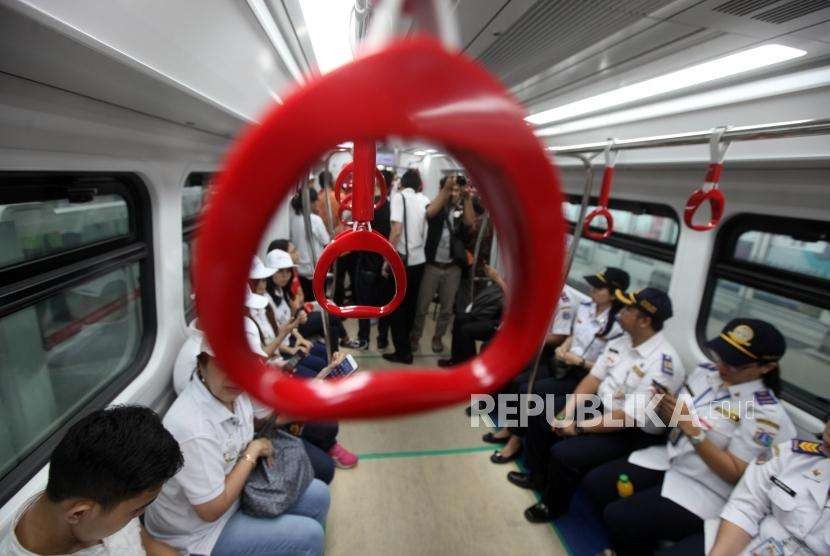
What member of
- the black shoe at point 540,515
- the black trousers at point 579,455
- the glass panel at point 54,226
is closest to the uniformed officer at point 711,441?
the black trousers at point 579,455

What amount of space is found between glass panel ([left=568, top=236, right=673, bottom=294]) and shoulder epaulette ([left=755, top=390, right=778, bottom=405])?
1.34 m

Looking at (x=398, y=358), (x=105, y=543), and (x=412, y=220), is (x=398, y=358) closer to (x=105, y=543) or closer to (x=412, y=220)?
(x=412, y=220)

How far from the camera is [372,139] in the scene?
0.24 metres

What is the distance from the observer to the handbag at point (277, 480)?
1.65m

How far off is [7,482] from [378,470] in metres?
1.89

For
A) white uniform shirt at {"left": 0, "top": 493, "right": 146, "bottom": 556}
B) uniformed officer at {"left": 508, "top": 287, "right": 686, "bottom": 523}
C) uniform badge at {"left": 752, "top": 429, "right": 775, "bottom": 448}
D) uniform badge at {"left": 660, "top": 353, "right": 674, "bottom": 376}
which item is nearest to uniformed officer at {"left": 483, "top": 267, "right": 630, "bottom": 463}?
uniformed officer at {"left": 508, "top": 287, "right": 686, "bottom": 523}

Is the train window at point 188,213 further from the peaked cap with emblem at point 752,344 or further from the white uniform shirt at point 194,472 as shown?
the peaked cap with emblem at point 752,344

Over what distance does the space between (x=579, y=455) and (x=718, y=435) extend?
718 mm

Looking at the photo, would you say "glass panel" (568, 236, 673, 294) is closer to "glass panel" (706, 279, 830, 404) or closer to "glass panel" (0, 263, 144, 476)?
"glass panel" (706, 279, 830, 404)

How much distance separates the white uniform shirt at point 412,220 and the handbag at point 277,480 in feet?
6.97

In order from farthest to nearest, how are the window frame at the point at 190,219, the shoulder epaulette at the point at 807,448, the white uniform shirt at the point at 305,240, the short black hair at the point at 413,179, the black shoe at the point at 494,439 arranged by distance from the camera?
the white uniform shirt at the point at 305,240 < the short black hair at the point at 413,179 < the black shoe at the point at 494,439 < the window frame at the point at 190,219 < the shoulder epaulette at the point at 807,448

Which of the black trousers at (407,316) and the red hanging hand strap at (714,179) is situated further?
the black trousers at (407,316)

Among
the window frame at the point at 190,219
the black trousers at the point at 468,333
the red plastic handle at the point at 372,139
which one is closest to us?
the red plastic handle at the point at 372,139

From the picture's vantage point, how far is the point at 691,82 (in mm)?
1764
